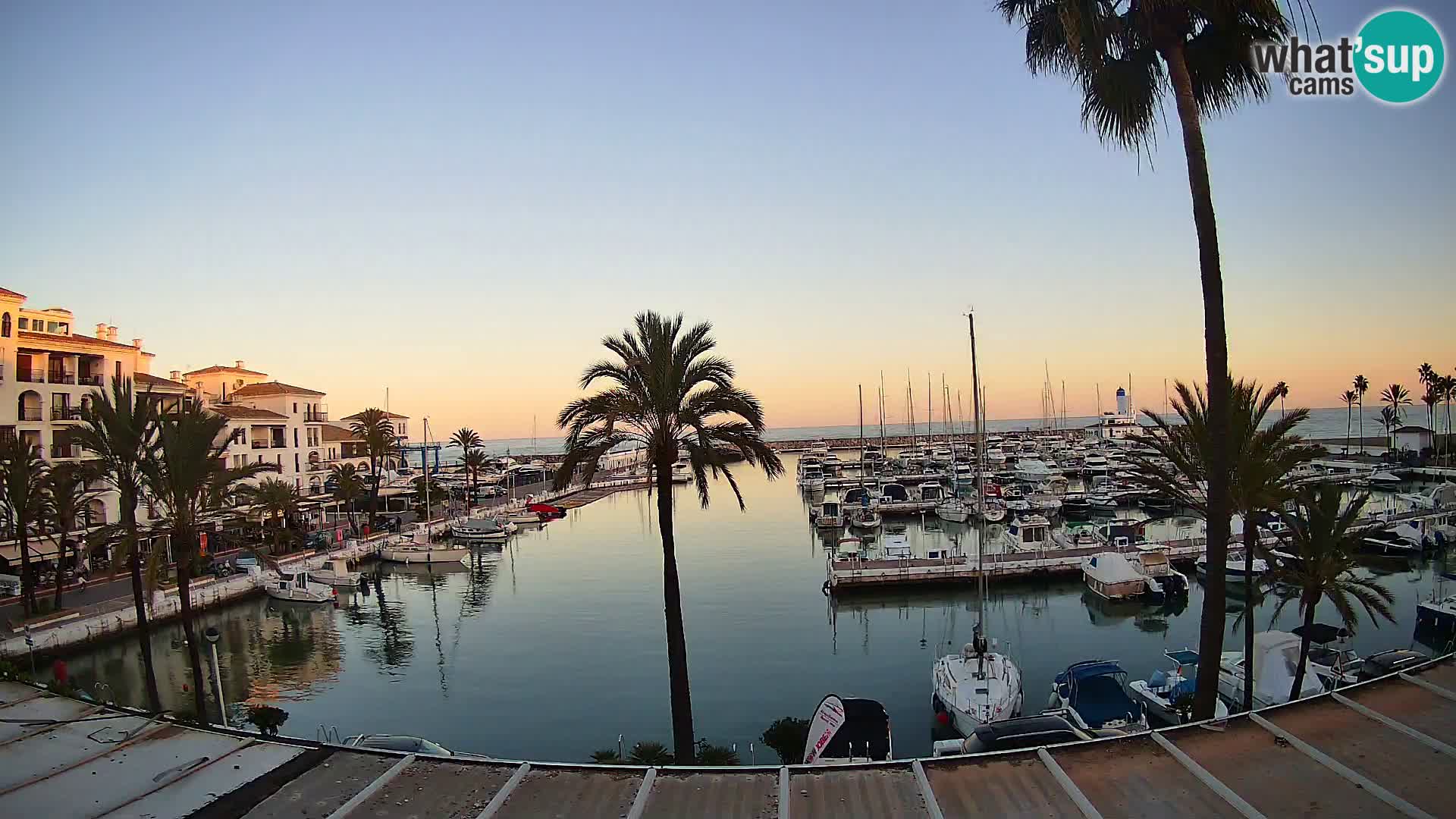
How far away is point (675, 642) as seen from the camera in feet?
50.8

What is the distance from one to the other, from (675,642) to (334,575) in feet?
112

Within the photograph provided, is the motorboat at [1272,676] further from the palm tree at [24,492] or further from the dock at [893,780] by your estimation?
the palm tree at [24,492]

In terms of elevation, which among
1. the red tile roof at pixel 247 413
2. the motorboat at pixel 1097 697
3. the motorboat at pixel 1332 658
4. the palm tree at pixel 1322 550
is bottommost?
the motorboat at pixel 1097 697

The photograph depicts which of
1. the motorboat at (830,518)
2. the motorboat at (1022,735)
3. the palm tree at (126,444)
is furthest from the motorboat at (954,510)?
the palm tree at (126,444)

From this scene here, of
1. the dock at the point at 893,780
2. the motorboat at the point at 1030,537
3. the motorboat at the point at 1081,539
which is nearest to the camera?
Result: the dock at the point at 893,780

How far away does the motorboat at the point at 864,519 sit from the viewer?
58.7 metres

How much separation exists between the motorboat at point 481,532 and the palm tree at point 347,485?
7.11 metres

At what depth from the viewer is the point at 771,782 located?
27.2 ft

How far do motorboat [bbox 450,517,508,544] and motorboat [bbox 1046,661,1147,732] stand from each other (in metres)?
44.9

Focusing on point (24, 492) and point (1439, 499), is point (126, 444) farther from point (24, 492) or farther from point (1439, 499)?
point (1439, 499)

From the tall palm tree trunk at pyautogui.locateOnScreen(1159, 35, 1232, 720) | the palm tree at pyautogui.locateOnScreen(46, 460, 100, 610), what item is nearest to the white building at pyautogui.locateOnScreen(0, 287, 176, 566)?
the palm tree at pyautogui.locateOnScreen(46, 460, 100, 610)

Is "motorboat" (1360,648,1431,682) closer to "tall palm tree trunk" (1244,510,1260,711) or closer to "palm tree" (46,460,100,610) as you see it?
"tall palm tree trunk" (1244,510,1260,711)

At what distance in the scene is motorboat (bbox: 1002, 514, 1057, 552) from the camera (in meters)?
44.2

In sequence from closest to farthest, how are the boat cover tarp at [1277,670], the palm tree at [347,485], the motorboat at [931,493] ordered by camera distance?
the boat cover tarp at [1277,670]
the palm tree at [347,485]
the motorboat at [931,493]
